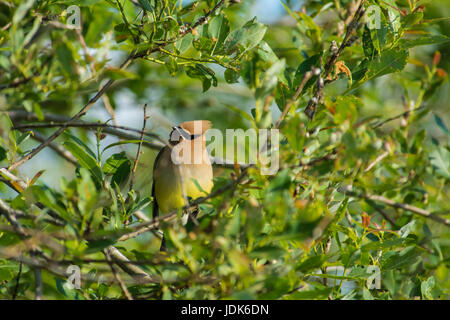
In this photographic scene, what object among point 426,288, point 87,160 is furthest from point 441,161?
point 87,160

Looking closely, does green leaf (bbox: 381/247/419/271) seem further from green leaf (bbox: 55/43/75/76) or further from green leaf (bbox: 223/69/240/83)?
green leaf (bbox: 55/43/75/76)

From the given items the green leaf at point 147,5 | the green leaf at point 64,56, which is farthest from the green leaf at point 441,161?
the green leaf at point 147,5

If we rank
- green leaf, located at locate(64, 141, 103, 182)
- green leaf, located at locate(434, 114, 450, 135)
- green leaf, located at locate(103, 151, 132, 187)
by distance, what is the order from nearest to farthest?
1. green leaf, located at locate(434, 114, 450, 135)
2. green leaf, located at locate(64, 141, 103, 182)
3. green leaf, located at locate(103, 151, 132, 187)

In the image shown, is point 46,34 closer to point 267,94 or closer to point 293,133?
point 267,94

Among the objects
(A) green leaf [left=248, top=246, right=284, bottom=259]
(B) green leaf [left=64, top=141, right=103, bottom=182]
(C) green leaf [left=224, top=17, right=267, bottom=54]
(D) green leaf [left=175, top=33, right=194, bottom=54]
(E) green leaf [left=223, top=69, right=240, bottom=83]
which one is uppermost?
(D) green leaf [left=175, top=33, right=194, bottom=54]

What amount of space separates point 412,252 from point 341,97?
2.70 feet

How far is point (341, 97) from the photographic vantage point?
8.86ft

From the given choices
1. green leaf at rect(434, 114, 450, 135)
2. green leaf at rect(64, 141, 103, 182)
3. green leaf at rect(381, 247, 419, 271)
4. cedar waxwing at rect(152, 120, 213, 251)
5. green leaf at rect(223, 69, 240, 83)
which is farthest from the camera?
cedar waxwing at rect(152, 120, 213, 251)

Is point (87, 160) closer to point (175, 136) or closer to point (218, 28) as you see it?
point (218, 28)

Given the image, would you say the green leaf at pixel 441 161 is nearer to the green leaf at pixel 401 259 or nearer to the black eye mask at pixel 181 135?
the green leaf at pixel 401 259

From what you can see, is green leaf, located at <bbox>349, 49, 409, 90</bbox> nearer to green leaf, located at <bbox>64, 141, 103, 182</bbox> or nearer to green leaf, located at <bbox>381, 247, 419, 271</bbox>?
green leaf, located at <bbox>381, 247, 419, 271</bbox>

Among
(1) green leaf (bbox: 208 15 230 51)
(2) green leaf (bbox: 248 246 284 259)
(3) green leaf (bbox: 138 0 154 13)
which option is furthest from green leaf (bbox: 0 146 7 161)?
(2) green leaf (bbox: 248 246 284 259)

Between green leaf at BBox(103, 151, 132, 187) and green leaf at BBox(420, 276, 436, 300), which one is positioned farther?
green leaf at BBox(103, 151, 132, 187)

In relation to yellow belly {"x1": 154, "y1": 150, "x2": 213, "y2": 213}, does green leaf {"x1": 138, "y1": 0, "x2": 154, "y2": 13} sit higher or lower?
higher
